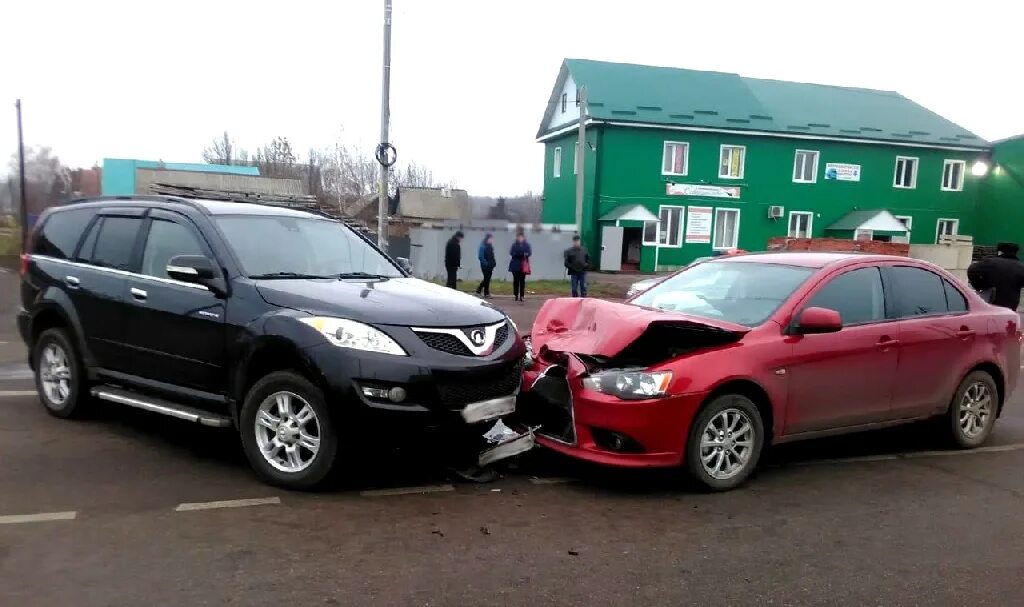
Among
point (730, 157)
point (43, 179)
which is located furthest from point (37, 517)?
point (43, 179)

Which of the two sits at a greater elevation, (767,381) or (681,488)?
(767,381)

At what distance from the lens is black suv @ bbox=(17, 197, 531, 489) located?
4539 millimetres

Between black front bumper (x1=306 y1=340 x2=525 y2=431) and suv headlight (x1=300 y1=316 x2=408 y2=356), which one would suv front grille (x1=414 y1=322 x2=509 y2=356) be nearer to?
black front bumper (x1=306 y1=340 x2=525 y2=431)

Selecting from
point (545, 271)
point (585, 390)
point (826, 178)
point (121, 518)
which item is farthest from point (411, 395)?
point (826, 178)

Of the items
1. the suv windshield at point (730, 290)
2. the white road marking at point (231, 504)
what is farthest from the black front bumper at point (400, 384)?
the suv windshield at point (730, 290)

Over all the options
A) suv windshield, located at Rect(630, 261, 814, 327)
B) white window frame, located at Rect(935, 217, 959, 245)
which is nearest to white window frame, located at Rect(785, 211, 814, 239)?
white window frame, located at Rect(935, 217, 959, 245)

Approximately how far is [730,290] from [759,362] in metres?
1.06

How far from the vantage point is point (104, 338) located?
571 cm

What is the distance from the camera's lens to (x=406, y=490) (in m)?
4.88

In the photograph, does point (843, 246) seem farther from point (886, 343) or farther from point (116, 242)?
point (116, 242)

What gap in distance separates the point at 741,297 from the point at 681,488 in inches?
61.5

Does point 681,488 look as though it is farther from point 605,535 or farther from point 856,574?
point 856,574

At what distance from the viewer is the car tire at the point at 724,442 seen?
16.1 feet

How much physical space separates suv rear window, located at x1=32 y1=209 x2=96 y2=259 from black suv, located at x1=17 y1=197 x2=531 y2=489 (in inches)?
1.0
